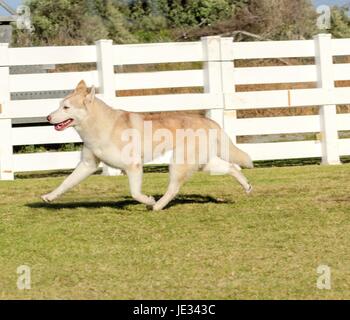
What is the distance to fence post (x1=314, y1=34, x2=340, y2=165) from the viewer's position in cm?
1301

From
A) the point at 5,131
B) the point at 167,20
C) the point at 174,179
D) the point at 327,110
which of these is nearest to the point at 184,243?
the point at 174,179

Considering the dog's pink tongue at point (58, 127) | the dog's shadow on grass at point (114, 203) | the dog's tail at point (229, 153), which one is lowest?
the dog's shadow on grass at point (114, 203)

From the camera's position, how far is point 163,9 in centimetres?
4234

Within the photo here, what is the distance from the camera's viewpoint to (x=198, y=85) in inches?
507

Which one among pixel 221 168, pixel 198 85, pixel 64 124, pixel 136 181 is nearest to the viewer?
pixel 136 181

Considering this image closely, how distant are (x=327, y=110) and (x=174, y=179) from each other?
5.22m

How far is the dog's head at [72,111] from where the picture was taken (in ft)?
26.9

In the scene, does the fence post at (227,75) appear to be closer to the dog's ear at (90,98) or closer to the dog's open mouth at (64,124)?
the dog's ear at (90,98)

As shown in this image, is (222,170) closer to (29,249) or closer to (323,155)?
(29,249)

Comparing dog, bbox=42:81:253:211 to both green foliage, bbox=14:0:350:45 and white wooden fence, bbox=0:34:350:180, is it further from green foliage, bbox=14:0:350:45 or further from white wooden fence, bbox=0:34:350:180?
green foliage, bbox=14:0:350:45

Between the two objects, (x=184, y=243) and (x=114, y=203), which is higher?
(x=114, y=203)

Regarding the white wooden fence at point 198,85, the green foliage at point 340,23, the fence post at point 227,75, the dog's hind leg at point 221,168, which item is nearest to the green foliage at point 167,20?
the green foliage at point 340,23

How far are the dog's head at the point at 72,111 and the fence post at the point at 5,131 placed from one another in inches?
164

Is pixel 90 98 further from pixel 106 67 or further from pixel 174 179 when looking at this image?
pixel 106 67
